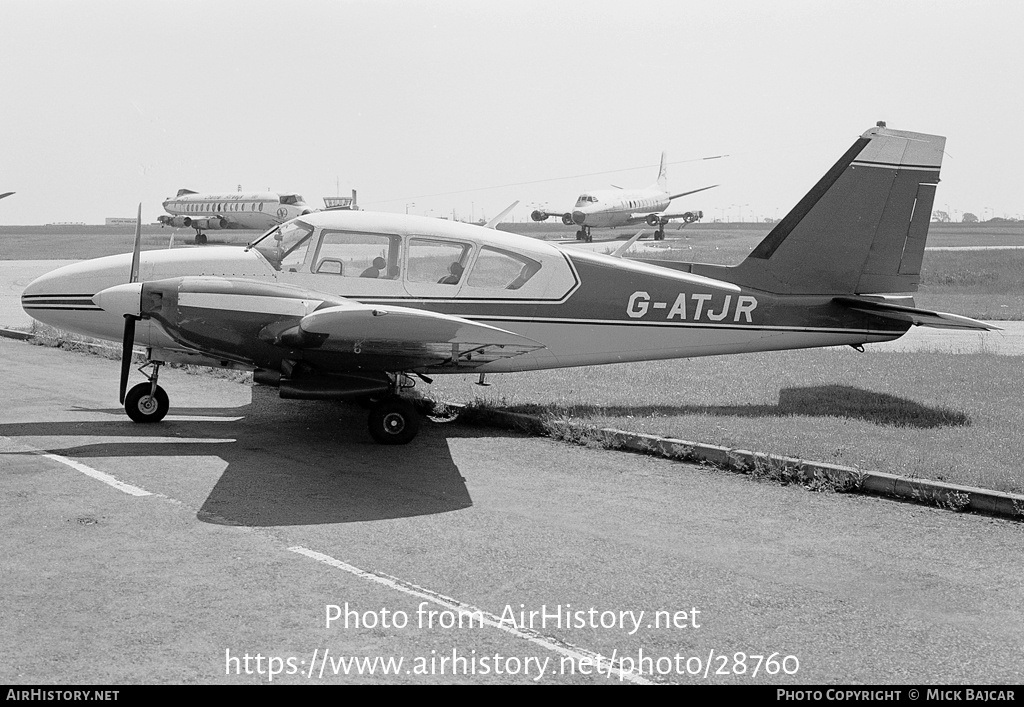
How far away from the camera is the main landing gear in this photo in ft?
34.4

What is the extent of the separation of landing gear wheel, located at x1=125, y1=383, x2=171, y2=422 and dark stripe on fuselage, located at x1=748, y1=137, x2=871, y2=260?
22.7ft

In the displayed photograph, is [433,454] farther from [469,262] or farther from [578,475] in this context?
[469,262]

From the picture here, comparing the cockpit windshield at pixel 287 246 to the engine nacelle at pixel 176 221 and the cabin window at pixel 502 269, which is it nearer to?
the cabin window at pixel 502 269

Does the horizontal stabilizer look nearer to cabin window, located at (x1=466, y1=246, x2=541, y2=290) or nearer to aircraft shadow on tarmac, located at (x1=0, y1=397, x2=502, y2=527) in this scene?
cabin window, located at (x1=466, y1=246, x2=541, y2=290)

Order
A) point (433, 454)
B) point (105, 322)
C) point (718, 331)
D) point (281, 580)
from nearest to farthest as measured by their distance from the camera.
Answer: point (281, 580) < point (433, 454) < point (105, 322) < point (718, 331)

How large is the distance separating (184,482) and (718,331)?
6123 millimetres

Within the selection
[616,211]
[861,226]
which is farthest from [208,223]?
[861,226]

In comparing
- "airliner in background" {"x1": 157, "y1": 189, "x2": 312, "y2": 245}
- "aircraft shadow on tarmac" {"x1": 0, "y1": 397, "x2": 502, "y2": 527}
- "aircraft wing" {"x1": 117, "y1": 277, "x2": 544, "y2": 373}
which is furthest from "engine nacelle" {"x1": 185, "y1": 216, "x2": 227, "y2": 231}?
"aircraft wing" {"x1": 117, "y1": 277, "x2": 544, "y2": 373}

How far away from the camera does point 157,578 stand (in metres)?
5.73

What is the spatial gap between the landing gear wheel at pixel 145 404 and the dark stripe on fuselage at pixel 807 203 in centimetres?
692

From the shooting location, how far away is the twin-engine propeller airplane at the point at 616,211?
62.2 m

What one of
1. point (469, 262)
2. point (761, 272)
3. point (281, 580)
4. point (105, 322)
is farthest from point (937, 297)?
point (281, 580)

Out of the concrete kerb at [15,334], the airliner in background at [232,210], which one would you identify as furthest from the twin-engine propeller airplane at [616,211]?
the concrete kerb at [15,334]

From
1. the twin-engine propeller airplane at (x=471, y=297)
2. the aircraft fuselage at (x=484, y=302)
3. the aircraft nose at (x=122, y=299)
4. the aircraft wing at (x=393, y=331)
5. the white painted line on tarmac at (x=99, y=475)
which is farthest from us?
the aircraft fuselage at (x=484, y=302)
